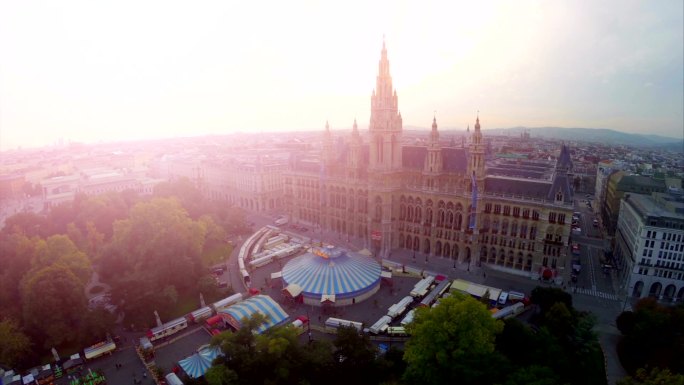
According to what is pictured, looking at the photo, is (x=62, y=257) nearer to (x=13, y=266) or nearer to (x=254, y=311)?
(x=13, y=266)

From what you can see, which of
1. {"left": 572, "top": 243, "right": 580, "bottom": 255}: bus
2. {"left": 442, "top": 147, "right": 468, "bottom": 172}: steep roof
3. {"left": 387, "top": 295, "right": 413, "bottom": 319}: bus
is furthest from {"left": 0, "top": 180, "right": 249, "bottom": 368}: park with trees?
{"left": 572, "top": 243, "right": 580, "bottom": 255}: bus

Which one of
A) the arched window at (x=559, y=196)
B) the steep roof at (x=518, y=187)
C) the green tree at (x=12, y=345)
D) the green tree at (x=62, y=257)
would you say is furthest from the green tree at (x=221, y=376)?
the arched window at (x=559, y=196)

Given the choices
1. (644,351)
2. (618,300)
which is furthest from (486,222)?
(644,351)

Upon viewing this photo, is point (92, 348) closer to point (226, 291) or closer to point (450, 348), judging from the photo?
point (226, 291)

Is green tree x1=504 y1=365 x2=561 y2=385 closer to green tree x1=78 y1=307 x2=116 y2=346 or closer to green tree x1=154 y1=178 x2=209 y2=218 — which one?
green tree x1=78 y1=307 x2=116 y2=346

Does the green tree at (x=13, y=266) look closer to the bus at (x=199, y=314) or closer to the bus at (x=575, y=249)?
the bus at (x=199, y=314)

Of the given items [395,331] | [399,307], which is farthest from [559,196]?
[395,331]
